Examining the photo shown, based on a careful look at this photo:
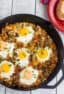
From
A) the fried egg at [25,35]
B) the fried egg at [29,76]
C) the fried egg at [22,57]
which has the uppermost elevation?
the fried egg at [25,35]

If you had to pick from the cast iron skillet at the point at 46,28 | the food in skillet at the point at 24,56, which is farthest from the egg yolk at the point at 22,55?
the cast iron skillet at the point at 46,28

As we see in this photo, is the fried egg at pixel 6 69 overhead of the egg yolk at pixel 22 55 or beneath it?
beneath

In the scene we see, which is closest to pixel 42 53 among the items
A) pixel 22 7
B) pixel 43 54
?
pixel 43 54

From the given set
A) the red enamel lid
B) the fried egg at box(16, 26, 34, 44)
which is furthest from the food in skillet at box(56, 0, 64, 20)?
the fried egg at box(16, 26, 34, 44)

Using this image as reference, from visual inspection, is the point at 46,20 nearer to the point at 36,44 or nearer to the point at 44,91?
the point at 36,44

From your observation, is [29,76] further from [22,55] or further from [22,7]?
[22,7]

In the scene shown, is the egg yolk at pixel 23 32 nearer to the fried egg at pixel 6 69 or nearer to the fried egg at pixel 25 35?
the fried egg at pixel 25 35

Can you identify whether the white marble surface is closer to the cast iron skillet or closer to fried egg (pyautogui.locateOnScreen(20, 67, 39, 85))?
the cast iron skillet
